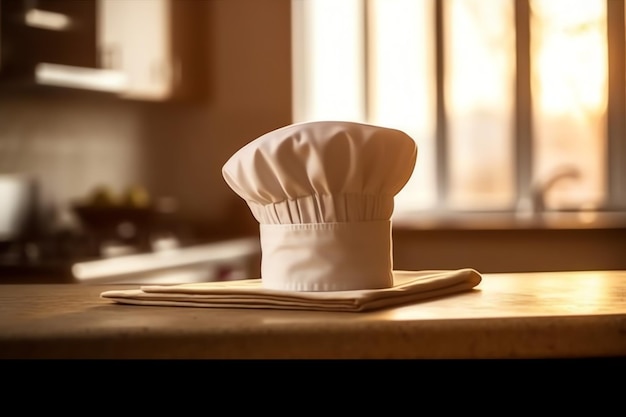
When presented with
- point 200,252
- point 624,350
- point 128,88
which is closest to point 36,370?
point 624,350

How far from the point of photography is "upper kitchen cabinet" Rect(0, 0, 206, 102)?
3287 mm

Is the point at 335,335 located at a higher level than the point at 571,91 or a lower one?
lower

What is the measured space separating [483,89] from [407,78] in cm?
40

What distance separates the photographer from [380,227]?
985 millimetres

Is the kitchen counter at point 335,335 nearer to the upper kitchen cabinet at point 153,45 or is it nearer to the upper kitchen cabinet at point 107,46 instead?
the upper kitchen cabinet at point 107,46

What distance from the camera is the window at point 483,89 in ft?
14.1

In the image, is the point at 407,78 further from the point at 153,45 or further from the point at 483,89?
the point at 153,45

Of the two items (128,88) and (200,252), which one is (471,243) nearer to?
(200,252)

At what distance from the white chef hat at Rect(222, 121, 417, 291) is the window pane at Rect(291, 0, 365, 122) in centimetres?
366

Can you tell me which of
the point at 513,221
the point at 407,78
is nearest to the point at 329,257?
the point at 513,221

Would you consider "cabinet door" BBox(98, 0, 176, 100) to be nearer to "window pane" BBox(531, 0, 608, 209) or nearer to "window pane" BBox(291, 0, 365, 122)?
"window pane" BBox(291, 0, 365, 122)

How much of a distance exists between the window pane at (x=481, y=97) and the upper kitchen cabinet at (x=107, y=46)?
4.28 ft

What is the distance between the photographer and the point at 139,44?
3.90 m

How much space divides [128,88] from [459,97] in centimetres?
170
